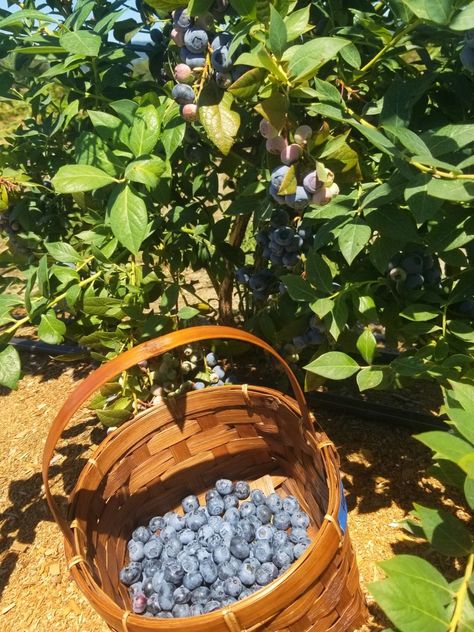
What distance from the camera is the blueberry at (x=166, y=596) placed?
1.17 meters

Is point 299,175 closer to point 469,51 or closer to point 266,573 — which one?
point 469,51

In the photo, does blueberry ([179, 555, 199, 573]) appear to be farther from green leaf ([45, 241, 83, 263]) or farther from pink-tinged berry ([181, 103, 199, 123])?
pink-tinged berry ([181, 103, 199, 123])

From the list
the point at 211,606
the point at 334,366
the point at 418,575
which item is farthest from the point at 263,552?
the point at 418,575

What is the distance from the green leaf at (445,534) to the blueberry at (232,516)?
74 cm

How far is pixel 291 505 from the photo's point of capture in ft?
4.35

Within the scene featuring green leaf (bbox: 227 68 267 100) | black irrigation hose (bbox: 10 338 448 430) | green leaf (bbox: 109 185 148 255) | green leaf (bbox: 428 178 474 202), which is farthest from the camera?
black irrigation hose (bbox: 10 338 448 430)

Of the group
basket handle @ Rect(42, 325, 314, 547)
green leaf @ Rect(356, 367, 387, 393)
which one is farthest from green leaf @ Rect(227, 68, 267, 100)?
green leaf @ Rect(356, 367, 387, 393)

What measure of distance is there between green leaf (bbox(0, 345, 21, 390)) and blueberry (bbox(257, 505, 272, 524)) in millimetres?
662

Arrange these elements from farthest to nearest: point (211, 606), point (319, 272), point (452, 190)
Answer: point (211, 606) → point (319, 272) → point (452, 190)

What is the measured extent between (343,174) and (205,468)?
90 cm

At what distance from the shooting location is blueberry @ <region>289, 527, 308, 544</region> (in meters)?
1.24

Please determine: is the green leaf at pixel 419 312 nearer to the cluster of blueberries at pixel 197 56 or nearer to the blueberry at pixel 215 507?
the cluster of blueberries at pixel 197 56

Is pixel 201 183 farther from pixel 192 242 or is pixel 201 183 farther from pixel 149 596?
pixel 149 596

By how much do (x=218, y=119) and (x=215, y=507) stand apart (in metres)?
0.94
